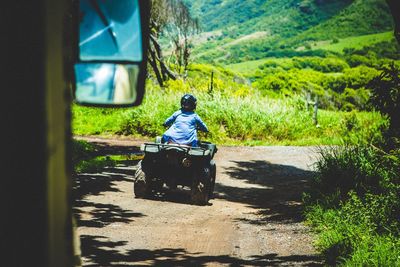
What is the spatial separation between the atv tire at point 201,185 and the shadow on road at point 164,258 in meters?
2.25

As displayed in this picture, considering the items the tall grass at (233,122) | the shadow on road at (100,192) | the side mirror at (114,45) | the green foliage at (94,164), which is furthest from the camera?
the tall grass at (233,122)

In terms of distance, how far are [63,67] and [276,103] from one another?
18736 millimetres

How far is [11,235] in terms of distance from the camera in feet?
3.78

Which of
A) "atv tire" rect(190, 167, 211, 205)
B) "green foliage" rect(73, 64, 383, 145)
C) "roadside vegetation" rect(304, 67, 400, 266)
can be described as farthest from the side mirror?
"green foliage" rect(73, 64, 383, 145)

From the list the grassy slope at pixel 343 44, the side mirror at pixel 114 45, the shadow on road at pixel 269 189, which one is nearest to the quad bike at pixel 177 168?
the shadow on road at pixel 269 189

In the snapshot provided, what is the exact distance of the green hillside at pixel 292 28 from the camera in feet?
454

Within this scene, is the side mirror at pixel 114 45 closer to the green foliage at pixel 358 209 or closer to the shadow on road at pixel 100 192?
the green foliage at pixel 358 209

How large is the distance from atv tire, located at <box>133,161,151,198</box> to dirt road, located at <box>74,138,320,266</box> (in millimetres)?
152

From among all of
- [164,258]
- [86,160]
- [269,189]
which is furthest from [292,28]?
[164,258]

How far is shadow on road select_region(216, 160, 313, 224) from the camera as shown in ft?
27.2

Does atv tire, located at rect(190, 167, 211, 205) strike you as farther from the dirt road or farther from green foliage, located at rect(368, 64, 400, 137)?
green foliage, located at rect(368, 64, 400, 137)

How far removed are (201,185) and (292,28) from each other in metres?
166

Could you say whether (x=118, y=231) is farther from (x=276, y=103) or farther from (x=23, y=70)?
(x=276, y=103)

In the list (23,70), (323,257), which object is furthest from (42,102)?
(323,257)
